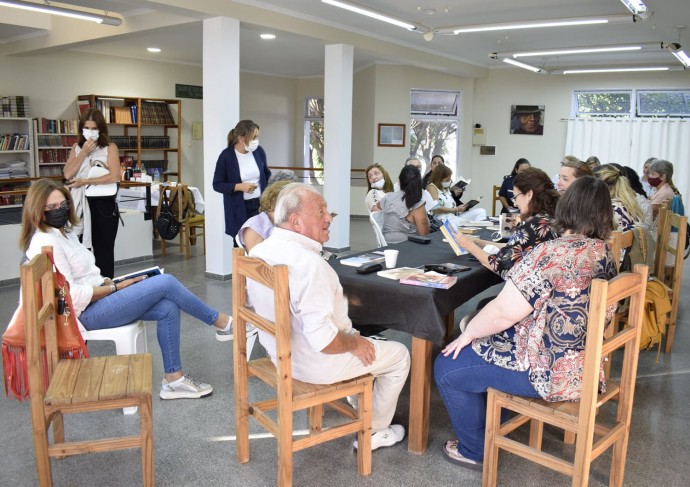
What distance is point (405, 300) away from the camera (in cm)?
255

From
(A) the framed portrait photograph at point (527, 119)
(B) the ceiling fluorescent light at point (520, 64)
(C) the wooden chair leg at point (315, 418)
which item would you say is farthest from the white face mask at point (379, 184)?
(A) the framed portrait photograph at point (527, 119)

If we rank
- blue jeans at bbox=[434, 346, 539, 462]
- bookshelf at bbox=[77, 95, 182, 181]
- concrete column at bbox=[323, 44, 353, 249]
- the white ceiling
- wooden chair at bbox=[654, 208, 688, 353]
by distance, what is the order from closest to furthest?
blue jeans at bbox=[434, 346, 539, 462], wooden chair at bbox=[654, 208, 688, 353], the white ceiling, concrete column at bbox=[323, 44, 353, 249], bookshelf at bbox=[77, 95, 182, 181]

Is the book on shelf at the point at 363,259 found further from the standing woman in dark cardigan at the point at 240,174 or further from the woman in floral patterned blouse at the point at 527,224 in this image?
the standing woman in dark cardigan at the point at 240,174

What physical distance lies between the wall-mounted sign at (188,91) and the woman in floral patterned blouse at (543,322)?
9125mm

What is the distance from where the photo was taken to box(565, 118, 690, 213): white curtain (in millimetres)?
10094

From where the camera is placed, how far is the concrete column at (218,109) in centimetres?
567

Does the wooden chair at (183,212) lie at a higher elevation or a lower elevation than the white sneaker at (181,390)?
higher

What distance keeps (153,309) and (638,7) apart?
459 cm

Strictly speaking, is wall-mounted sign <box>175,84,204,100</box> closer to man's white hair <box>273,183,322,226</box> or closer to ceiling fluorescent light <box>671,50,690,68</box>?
ceiling fluorescent light <box>671,50,690,68</box>

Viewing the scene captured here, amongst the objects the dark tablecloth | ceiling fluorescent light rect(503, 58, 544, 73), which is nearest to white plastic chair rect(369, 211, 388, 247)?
the dark tablecloth

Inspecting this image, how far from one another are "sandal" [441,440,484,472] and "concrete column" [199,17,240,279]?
11.5 ft

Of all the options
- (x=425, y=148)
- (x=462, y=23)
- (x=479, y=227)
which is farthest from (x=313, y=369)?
(x=425, y=148)

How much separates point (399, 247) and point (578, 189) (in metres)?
1.39

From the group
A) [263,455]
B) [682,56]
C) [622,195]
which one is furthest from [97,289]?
[682,56]
